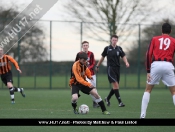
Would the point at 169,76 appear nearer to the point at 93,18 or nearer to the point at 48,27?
the point at 48,27

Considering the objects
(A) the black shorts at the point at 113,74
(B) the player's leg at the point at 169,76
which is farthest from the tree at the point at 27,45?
(B) the player's leg at the point at 169,76

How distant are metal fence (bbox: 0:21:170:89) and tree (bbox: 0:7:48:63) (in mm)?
387

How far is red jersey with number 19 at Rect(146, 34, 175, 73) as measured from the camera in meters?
9.38

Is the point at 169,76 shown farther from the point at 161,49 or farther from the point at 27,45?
the point at 27,45

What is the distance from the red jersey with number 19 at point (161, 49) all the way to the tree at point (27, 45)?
17.0 metres

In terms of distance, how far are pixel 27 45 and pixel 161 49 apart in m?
19.4

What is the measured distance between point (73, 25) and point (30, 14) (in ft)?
8.22

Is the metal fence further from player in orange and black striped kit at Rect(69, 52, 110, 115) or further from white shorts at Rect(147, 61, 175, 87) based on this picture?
white shorts at Rect(147, 61, 175, 87)

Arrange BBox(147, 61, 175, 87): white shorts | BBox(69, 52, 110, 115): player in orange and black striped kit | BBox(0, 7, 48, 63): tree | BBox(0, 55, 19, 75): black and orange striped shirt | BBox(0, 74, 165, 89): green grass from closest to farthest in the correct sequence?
BBox(147, 61, 175, 87): white shorts < BBox(69, 52, 110, 115): player in orange and black striped kit < BBox(0, 55, 19, 75): black and orange striped shirt < BBox(0, 7, 48, 63): tree < BBox(0, 74, 165, 89): green grass

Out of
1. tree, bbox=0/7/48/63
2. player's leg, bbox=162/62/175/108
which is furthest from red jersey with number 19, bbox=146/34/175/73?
tree, bbox=0/7/48/63

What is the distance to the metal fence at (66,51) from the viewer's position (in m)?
26.5

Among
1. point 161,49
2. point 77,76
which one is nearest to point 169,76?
point 161,49

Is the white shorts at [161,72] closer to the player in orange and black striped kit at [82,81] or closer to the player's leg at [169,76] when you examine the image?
the player's leg at [169,76]

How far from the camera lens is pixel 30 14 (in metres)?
26.4
